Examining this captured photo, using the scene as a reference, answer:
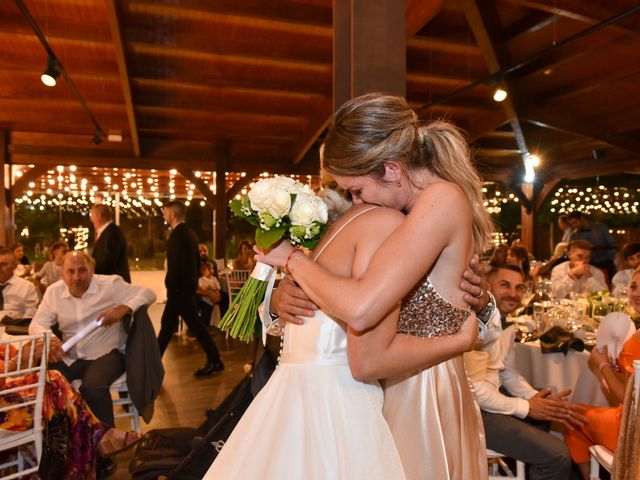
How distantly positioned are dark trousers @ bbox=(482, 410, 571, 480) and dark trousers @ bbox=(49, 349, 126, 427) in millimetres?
2392

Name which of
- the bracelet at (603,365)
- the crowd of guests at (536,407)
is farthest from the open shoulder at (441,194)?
the bracelet at (603,365)

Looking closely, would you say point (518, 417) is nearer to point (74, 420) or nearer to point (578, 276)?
point (74, 420)

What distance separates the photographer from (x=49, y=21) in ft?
19.7

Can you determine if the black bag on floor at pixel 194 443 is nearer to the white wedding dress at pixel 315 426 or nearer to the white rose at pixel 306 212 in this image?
the white wedding dress at pixel 315 426

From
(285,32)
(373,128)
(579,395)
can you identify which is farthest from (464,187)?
(285,32)

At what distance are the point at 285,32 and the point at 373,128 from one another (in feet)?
19.1

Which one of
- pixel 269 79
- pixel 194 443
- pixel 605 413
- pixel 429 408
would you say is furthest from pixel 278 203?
pixel 269 79

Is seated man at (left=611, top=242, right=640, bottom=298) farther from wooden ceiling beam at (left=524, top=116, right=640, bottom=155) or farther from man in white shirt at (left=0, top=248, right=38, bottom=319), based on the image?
man in white shirt at (left=0, top=248, right=38, bottom=319)

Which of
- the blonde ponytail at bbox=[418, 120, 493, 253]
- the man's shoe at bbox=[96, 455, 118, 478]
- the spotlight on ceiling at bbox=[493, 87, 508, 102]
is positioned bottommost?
the man's shoe at bbox=[96, 455, 118, 478]

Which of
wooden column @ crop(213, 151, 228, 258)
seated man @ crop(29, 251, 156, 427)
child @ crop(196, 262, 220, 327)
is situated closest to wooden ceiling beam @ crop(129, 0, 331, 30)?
seated man @ crop(29, 251, 156, 427)

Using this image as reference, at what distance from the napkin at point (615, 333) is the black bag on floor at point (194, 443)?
1.80 m

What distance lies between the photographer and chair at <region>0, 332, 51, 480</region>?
251cm

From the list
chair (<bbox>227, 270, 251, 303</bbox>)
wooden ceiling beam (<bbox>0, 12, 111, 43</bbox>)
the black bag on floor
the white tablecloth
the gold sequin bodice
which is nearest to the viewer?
the gold sequin bodice

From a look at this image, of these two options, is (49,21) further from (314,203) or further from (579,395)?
(579,395)
